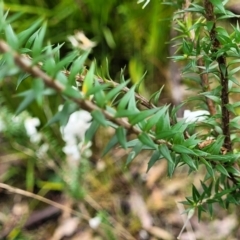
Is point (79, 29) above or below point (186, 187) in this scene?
above

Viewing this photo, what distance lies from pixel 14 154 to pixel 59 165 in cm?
20

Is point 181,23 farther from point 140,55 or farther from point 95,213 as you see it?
point 140,55

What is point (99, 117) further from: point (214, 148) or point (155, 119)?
point (214, 148)

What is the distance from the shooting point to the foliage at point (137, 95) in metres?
0.36

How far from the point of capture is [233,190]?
65 cm

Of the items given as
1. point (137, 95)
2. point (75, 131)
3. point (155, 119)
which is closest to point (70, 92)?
point (155, 119)

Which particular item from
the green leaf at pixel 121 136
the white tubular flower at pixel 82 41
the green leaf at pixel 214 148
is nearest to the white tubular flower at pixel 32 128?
the white tubular flower at pixel 82 41

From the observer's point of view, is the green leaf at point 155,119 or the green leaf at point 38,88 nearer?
the green leaf at point 38,88

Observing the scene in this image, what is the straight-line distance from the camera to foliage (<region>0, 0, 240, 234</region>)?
359mm

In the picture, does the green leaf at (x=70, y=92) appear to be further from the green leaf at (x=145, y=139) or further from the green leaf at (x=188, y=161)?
the green leaf at (x=188, y=161)

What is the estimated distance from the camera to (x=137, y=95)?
61 centimetres

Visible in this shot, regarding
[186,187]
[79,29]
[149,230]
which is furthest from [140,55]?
[149,230]

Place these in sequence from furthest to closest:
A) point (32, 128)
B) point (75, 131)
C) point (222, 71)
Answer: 1. point (32, 128)
2. point (75, 131)
3. point (222, 71)

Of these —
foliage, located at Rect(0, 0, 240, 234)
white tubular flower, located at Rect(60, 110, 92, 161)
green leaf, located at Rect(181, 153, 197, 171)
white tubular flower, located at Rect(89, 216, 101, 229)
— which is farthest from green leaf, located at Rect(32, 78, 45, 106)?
white tubular flower, located at Rect(89, 216, 101, 229)
